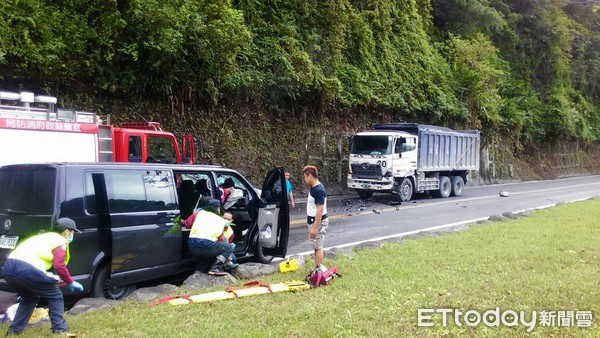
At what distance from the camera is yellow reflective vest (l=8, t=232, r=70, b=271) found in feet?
15.8

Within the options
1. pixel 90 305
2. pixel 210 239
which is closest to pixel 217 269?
pixel 210 239

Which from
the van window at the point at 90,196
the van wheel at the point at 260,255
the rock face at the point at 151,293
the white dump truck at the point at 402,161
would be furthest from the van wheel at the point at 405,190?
the van window at the point at 90,196

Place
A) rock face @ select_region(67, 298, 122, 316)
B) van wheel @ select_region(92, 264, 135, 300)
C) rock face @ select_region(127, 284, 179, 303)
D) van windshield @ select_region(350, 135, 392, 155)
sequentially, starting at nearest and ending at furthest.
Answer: rock face @ select_region(67, 298, 122, 316) → rock face @ select_region(127, 284, 179, 303) → van wheel @ select_region(92, 264, 135, 300) → van windshield @ select_region(350, 135, 392, 155)

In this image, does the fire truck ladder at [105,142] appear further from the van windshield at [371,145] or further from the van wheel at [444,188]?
the van wheel at [444,188]

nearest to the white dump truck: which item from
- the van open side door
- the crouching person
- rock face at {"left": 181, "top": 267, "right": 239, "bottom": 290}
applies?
the van open side door

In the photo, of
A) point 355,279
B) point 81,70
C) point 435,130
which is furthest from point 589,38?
point 355,279

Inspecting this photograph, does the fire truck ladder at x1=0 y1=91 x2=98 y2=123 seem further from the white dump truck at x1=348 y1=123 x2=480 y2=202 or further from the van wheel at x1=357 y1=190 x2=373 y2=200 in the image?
the van wheel at x1=357 y1=190 x2=373 y2=200

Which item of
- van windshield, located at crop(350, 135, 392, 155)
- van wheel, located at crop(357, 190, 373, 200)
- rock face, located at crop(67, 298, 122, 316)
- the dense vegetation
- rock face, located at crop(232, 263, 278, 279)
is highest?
the dense vegetation

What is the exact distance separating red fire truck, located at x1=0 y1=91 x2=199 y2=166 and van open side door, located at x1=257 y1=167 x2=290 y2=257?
4.25 m

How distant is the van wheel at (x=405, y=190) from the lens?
20.4 m

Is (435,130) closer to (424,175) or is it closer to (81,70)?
(424,175)

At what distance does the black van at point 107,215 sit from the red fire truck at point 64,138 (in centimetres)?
352

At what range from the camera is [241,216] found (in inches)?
340

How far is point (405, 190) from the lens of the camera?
20.6 m
